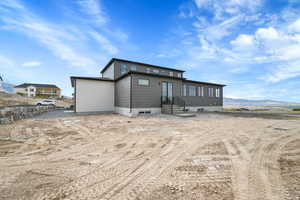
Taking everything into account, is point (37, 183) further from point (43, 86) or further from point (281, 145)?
point (43, 86)

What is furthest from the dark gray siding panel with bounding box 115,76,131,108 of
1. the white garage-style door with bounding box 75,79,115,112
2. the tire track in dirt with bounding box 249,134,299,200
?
the tire track in dirt with bounding box 249,134,299,200

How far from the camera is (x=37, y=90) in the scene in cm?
4262

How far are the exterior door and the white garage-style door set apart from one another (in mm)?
5911

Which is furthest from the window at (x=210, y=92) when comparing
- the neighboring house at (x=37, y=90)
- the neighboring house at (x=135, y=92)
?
the neighboring house at (x=37, y=90)

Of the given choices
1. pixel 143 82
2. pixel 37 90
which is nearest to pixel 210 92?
pixel 143 82

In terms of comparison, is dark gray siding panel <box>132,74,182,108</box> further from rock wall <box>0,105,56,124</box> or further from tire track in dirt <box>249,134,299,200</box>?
tire track in dirt <box>249,134,299,200</box>

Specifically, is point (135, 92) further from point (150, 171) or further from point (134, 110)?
point (150, 171)

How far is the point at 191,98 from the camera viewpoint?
1438cm

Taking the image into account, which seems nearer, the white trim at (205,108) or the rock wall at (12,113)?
the rock wall at (12,113)

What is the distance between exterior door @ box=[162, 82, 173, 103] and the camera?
459 inches

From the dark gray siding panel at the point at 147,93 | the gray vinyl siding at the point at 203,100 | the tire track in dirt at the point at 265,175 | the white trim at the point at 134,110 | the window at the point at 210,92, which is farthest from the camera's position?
the window at the point at 210,92

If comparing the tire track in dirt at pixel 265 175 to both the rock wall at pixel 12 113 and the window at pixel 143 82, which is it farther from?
the rock wall at pixel 12 113

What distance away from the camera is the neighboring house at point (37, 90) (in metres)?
42.3

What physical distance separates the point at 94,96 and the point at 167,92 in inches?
312
